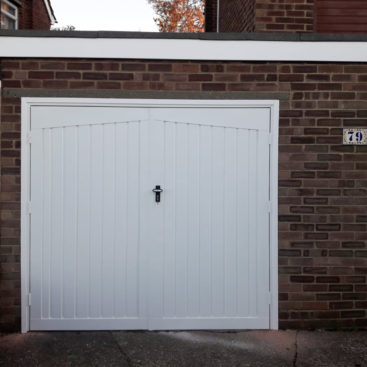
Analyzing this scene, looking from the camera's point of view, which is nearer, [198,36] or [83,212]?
[198,36]

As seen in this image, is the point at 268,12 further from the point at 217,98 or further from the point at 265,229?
the point at 265,229

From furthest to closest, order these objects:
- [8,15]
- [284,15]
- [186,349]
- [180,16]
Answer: [180,16], [8,15], [284,15], [186,349]

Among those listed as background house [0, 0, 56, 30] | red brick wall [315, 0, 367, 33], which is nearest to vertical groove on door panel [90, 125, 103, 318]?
red brick wall [315, 0, 367, 33]

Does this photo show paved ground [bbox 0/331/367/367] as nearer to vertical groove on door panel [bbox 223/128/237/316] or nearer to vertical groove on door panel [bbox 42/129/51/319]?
vertical groove on door panel [bbox 223/128/237/316]

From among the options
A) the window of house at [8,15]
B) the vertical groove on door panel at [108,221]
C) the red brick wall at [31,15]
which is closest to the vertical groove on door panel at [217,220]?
the vertical groove on door panel at [108,221]

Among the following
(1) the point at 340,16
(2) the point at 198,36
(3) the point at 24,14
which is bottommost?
(2) the point at 198,36

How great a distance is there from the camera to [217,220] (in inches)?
201

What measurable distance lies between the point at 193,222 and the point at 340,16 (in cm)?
354

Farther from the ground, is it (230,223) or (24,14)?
(24,14)

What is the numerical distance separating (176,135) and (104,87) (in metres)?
0.82

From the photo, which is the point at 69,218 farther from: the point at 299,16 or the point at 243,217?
the point at 299,16

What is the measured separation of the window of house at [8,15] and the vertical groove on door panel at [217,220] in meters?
10.4

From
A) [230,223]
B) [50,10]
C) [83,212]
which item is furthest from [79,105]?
[50,10]

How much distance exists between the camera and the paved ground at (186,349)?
4.35 metres
